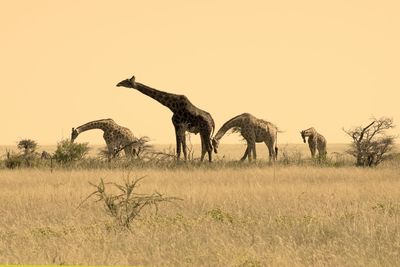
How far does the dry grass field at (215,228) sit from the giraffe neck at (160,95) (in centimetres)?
704

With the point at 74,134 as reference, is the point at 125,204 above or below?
below

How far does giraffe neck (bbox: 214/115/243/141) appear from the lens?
85.8 ft

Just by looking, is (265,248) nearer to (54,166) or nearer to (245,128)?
(54,166)

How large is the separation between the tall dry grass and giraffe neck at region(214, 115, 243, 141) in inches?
370

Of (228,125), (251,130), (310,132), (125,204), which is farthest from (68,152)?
(125,204)

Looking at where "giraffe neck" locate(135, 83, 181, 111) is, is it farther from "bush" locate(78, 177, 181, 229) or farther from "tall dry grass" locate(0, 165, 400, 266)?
"bush" locate(78, 177, 181, 229)

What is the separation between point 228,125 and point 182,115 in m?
3.31

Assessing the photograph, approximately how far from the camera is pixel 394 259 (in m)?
7.84

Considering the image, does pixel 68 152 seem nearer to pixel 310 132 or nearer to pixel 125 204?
pixel 310 132

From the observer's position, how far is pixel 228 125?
2658cm

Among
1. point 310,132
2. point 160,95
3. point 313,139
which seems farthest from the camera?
point 313,139

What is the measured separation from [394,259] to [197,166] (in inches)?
584

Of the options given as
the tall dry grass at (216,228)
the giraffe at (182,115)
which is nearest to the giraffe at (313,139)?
the giraffe at (182,115)

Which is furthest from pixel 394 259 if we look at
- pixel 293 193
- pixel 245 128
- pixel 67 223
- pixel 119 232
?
pixel 245 128
